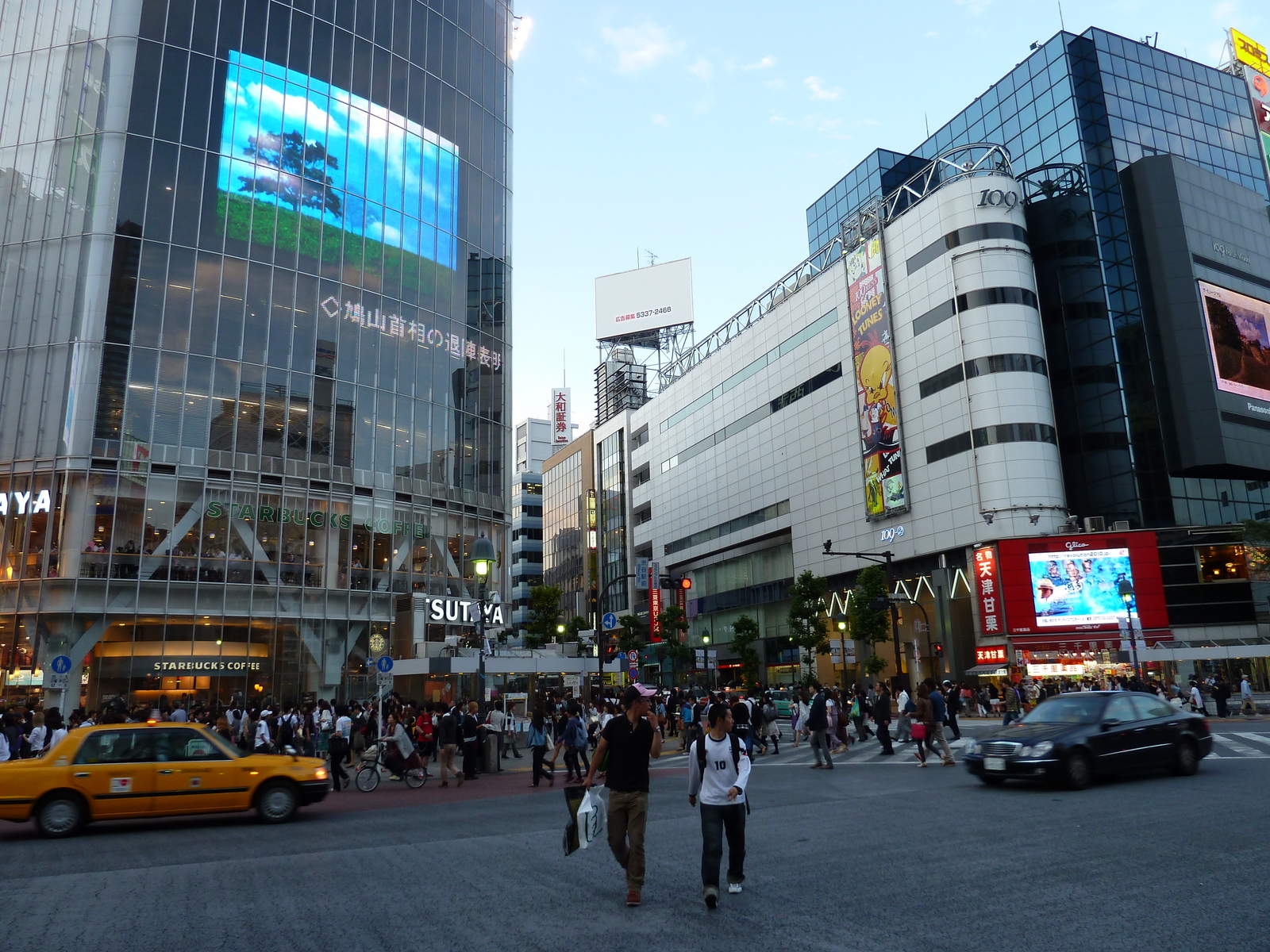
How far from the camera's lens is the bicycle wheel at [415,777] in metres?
20.5

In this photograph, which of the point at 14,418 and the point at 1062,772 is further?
the point at 14,418

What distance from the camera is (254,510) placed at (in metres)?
39.1

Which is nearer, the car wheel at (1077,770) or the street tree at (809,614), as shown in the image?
the car wheel at (1077,770)

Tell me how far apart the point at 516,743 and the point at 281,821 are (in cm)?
1890

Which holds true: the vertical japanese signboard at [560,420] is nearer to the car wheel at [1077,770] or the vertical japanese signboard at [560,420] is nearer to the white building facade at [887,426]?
the white building facade at [887,426]

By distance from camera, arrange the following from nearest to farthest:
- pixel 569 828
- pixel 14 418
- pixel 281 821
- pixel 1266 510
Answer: pixel 569 828
pixel 281 821
pixel 14 418
pixel 1266 510

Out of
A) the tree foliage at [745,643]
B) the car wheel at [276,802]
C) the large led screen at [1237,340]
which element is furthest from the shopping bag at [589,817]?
the tree foliage at [745,643]

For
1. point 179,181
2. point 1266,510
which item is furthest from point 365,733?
point 1266,510

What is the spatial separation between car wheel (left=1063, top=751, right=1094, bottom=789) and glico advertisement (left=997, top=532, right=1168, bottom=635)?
120ft

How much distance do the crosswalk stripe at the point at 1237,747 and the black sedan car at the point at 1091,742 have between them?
4302 mm

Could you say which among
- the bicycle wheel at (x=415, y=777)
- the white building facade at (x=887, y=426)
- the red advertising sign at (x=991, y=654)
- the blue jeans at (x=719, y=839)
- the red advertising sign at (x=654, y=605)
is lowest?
the bicycle wheel at (x=415, y=777)

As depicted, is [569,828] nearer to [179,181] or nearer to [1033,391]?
[179,181]

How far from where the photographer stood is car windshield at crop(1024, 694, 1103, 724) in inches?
600

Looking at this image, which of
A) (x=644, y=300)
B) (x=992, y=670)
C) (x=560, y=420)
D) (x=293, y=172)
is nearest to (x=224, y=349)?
(x=293, y=172)
